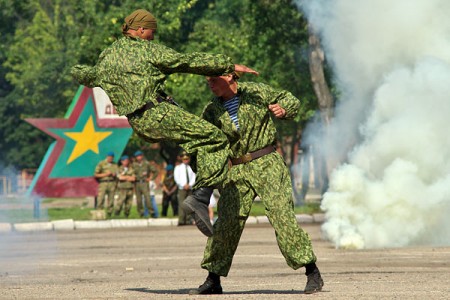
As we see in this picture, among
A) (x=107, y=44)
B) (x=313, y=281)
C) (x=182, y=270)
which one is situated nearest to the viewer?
(x=313, y=281)

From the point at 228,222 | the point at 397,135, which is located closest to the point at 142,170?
the point at 397,135

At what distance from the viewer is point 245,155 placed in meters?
11.6

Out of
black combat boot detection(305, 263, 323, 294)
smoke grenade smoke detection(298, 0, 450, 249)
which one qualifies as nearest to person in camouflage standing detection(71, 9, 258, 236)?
black combat boot detection(305, 263, 323, 294)

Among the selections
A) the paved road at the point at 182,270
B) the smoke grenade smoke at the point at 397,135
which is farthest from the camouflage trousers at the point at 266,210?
the smoke grenade smoke at the point at 397,135

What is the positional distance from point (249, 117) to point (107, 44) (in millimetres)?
29303

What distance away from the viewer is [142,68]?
1080 cm

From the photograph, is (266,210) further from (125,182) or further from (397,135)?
(125,182)

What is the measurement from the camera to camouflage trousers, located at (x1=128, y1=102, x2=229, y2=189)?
10820 mm

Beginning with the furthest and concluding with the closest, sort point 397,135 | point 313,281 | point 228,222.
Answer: point 397,135 → point 228,222 → point 313,281

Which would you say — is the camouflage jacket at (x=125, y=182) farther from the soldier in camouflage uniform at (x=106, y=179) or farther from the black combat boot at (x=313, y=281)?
the black combat boot at (x=313, y=281)

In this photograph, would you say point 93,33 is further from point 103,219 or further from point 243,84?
point 243,84

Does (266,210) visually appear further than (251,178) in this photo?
No

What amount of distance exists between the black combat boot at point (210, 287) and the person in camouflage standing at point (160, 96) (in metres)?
0.86

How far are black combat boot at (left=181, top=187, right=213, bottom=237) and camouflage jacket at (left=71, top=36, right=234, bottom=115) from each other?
88 centimetres
